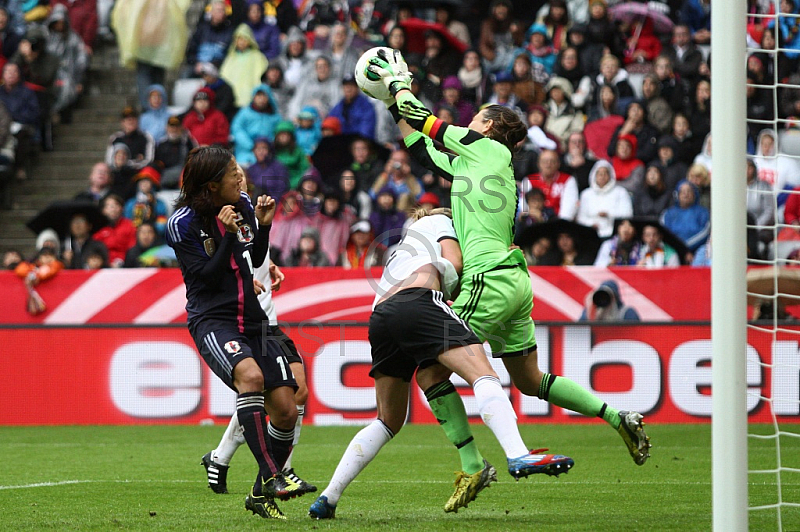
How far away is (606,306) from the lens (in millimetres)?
11680

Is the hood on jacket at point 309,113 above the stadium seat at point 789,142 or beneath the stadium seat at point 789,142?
above

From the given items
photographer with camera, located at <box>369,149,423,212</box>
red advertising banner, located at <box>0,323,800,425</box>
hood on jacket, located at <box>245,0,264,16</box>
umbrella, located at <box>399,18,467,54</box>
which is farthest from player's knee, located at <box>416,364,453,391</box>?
hood on jacket, located at <box>245,0,264,16</box>

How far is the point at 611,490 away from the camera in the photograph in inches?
268

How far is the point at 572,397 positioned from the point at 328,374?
19.9ft

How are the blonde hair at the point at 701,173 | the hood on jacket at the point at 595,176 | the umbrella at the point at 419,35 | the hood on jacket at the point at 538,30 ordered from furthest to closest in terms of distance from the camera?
the hood on jacket at the point at 538,30
the umbrella at the point at 419,35
the hood on jacket at the point at 595,176
the blonde hair at the point at 701,173

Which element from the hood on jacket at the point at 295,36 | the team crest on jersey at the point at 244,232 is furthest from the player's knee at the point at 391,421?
the hood on jacket at the point at 295,36

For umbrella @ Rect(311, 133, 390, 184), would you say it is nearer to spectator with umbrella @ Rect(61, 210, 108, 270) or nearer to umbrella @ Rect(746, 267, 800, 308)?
spectator with umbrella @ Rect(61, 210, 108, 270)

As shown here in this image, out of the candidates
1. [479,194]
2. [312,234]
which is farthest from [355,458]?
[312,234]

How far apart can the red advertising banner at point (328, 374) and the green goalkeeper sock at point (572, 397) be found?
5.18m

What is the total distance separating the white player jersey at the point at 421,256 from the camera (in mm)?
Answer: 5613

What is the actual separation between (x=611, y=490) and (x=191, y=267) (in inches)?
117

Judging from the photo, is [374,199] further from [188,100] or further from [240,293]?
[240,293]

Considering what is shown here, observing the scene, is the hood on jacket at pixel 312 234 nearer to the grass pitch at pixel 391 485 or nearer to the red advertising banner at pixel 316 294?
the red advertising banner at pixel 316 294

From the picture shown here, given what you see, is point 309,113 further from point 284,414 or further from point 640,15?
point 284,414
